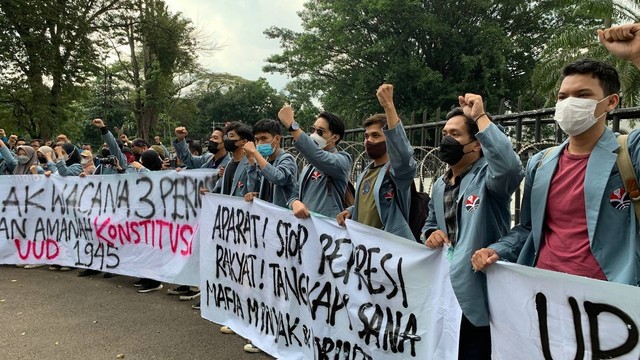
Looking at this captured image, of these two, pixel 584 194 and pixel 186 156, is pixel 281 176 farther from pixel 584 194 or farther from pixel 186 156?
pixel 186 156

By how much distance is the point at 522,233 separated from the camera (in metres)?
2.36

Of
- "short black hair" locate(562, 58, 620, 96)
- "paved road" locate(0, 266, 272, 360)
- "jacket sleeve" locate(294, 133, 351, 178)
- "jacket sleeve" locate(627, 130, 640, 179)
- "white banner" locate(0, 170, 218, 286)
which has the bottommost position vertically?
"paved road" locate(0, 266, 272, 360)

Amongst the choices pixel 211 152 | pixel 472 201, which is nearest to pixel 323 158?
pixel 472 201

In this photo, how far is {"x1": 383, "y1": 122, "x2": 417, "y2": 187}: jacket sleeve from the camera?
2775 millimetres

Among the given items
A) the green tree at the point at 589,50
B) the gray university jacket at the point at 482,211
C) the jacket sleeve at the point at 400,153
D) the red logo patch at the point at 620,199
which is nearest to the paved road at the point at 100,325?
the jacket sleeve at the point at 400,153

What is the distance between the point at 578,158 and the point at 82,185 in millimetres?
5922

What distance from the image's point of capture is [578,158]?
2117 mm

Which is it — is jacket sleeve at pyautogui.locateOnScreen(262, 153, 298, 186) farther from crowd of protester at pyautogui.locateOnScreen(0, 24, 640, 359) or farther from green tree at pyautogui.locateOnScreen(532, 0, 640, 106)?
green tree at pyautogui.locateOnScreen(532, 0, 640, 106)

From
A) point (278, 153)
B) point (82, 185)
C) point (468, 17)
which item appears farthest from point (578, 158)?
point (468, 17)

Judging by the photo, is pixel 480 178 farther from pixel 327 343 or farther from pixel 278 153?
pixel 278 153

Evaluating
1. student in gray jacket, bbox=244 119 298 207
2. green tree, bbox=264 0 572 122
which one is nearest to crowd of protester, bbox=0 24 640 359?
student in gray jacket, bbox=244 119 298 207

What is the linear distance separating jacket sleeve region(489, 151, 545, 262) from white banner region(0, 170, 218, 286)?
11.4 ft

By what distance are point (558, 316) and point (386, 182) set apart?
4.61 feet

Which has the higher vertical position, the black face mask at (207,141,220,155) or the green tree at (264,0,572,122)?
the green tree at (264,0,572,122)
